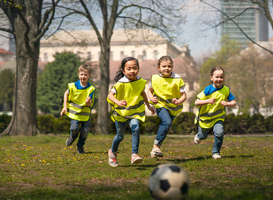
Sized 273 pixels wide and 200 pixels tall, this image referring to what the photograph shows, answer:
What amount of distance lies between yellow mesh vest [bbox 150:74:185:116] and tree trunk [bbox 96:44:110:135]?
11270mm

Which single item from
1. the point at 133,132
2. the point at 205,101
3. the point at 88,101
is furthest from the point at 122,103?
the point at 88,101

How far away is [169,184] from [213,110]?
13.8 ft

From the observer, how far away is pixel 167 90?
751 centimetres

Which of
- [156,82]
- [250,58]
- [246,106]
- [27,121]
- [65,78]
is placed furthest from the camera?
[65,78]

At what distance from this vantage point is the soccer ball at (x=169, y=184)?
3.91 m

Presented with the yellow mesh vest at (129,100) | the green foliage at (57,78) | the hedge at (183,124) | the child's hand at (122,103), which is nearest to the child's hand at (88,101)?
the yellow mesh vest at (129,100)

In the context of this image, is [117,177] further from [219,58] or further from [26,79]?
[219,58]

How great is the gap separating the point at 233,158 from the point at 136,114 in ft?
8.10

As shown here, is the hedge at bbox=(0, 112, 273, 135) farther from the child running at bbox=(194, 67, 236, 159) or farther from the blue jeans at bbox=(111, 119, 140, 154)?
the blue jeans at bbox=(111, 119, 140, 154)

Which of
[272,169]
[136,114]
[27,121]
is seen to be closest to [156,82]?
[136,114]

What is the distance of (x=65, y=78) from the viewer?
5547 centimetres

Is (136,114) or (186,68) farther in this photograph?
(186,68)

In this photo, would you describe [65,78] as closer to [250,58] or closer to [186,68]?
[186,68]

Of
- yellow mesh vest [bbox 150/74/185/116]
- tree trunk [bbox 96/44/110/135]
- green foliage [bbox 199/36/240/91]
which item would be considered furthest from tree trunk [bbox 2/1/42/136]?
green foliage [bbox 199/36/240/91]
